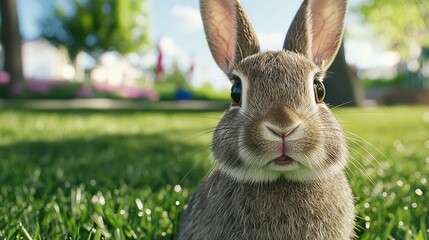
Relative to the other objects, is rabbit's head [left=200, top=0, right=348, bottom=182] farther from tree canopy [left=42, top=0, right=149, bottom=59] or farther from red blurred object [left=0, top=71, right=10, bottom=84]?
tree canopy [left=42, top=0, right=149, bottom=59]

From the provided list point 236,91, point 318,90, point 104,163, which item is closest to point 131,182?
point 104,163

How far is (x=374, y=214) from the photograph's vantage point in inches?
115

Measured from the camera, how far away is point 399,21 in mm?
39750

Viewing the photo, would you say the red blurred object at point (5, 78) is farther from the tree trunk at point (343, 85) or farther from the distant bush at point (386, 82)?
the distant bush at point (386, 82)

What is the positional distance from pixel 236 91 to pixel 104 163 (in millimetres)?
3182

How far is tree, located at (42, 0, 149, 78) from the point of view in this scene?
140 ft

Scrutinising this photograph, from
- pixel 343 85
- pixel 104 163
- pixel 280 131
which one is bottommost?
pixel 104 163

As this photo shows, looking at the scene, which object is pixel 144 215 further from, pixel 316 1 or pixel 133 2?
pixel 133 2

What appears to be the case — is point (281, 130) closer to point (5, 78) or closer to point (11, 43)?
point (11, 43)

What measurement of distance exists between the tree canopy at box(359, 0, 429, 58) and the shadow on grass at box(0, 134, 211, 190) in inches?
1228

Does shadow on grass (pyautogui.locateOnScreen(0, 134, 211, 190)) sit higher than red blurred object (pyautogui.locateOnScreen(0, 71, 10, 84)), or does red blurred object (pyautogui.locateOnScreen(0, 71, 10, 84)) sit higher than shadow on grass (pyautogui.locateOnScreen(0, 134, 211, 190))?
red blurred object (pyautogui.locateOnScreen(0, 71, 10, 84))

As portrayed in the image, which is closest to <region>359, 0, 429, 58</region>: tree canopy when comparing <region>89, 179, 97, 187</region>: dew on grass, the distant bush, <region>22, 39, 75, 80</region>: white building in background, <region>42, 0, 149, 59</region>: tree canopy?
the distant bush

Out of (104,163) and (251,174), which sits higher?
(251,174)

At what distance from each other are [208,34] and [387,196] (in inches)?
67.0
